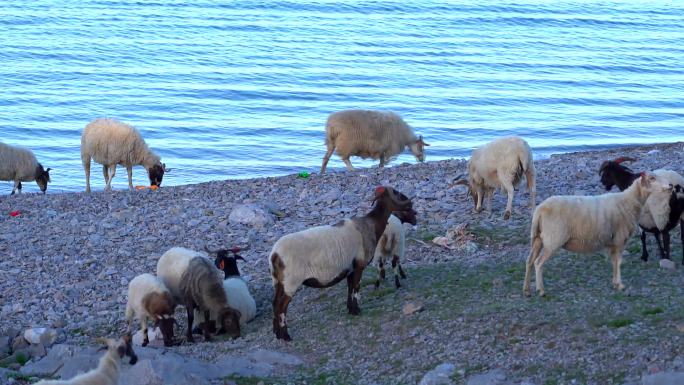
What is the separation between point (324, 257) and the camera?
1112 centimetres

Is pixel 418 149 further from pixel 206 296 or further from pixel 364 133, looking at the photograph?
pixel 206 296

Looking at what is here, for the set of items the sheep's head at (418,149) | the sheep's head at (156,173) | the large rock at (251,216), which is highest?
the large rock at (251,216)

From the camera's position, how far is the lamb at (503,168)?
14.7 metres

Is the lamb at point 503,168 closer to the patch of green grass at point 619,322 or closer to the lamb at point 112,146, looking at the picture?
the patch of green grass at point 619,322

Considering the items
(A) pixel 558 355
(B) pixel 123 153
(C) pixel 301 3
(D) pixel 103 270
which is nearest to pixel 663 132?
(B) pixel 123 153

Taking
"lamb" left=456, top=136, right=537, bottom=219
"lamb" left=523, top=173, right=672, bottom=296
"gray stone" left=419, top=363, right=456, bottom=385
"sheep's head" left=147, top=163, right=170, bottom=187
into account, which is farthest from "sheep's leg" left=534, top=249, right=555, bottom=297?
"sheep's head" left=147, top=163, right=170, bottom=187

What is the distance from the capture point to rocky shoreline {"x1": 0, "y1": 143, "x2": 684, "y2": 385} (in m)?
9.58

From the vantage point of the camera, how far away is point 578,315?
404 inches

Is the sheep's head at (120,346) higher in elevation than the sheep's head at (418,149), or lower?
higher

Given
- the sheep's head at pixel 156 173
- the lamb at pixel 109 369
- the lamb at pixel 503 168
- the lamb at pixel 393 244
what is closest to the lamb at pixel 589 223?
the lamb at pixel 393 244

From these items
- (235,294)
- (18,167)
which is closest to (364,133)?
(18,167)

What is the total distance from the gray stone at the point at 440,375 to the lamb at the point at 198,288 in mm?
3003

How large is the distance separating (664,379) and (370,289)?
4400mm

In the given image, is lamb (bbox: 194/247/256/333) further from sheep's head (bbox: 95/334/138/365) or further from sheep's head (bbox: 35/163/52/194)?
sheep's head (bbox: 35/163/52/194)
